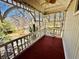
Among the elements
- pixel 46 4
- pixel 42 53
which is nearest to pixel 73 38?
pixel 42 53

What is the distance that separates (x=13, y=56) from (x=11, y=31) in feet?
6.49

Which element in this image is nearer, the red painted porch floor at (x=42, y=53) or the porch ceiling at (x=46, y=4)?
the red painted porch floor at (x=42, y=53)

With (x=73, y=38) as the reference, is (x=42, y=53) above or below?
below

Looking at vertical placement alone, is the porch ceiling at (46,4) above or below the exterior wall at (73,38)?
above

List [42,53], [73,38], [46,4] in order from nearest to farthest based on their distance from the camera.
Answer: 1. [73,38]
2. [42,53]
3. [46,4]

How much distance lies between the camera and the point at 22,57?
2396 mm

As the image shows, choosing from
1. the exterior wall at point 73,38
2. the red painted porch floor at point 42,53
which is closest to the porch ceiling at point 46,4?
the exterior wall at point 73,38

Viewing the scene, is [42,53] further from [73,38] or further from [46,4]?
[46,4]

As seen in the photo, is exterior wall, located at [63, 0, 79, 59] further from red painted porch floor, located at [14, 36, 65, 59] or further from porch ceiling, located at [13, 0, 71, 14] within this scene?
porch ceiling, located at [13, 0, 71, 14]

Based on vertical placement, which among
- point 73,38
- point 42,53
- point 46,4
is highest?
point 46,4

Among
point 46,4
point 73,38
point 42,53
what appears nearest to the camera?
point 73,38

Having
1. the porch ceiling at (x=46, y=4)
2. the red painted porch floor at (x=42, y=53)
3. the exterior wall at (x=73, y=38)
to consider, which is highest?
the porch ceiling at (x=46, y=4)

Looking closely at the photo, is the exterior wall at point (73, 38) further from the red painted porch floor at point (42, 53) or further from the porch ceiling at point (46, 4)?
the porch ceiling at point (46, 4)

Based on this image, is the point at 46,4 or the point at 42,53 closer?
the point at 42,53
